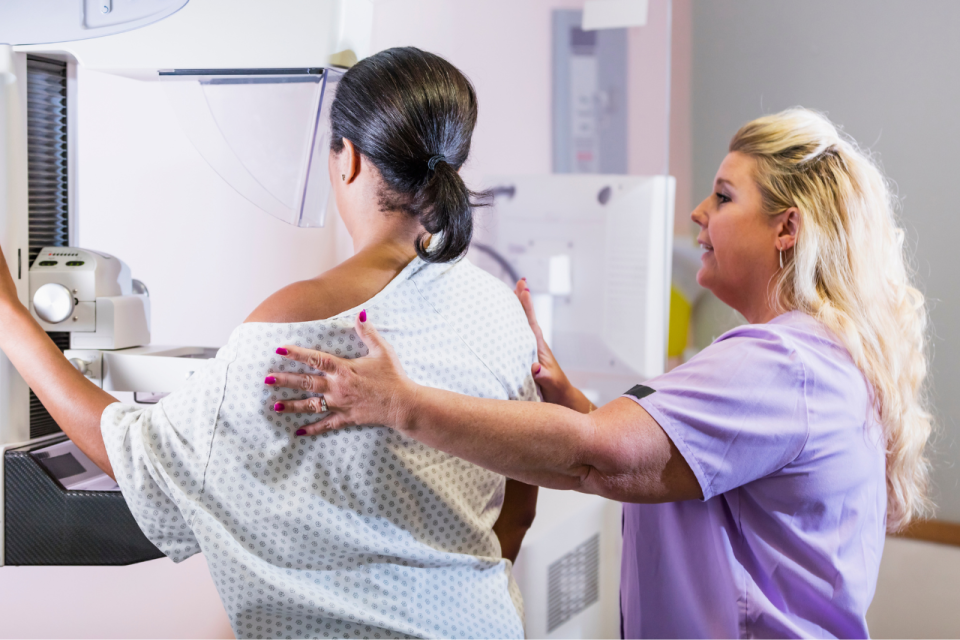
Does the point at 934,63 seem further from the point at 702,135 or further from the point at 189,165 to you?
the point at 189,165

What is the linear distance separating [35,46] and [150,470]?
2.24 feet

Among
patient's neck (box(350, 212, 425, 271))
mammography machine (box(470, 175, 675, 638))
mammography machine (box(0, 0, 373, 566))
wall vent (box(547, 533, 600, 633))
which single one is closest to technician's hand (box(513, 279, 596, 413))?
patient's neck (box(350, 212, 425, 271))

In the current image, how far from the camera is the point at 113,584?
106 cm

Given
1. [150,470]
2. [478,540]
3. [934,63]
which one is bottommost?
[478,540]

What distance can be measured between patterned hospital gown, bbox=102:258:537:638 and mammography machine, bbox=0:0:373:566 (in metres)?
0.28

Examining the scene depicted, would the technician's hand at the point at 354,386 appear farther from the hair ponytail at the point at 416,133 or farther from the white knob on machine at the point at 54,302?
the white knob on machine at the point at 54,302

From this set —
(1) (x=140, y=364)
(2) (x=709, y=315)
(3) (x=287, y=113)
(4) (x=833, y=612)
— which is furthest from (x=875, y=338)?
(2) (x=709, y=315)

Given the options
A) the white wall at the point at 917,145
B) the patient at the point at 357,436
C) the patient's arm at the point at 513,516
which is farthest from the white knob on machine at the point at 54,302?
the white wall at the point at 917,145

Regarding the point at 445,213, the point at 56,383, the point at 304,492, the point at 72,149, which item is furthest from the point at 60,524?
the point at 445,213

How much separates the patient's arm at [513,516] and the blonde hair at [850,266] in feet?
1.50

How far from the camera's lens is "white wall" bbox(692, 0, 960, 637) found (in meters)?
2.03

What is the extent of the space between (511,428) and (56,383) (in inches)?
22.4

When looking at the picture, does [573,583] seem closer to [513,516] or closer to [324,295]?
[513,516]

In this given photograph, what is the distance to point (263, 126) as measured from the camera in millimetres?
1124
